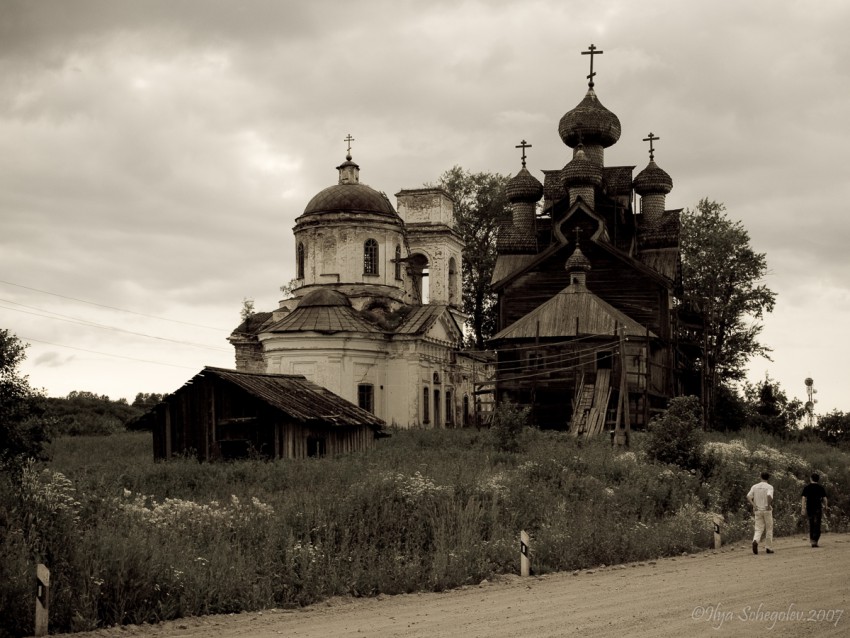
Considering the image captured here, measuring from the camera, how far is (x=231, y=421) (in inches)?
1043

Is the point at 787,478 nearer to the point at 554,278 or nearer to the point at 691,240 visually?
the point at 554,278

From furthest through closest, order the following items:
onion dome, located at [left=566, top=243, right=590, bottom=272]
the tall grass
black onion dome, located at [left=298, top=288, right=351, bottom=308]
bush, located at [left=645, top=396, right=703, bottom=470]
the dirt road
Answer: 1. black onion dome, located at [left=298, top=288, right=351, bottom=308]
2. onion dome, located at [left=566, top=243, right=590, bottom=272]
3. bush, located at [left=645, top=396, right=703, bottom=470]
4. the tall grass
5. the dirt road

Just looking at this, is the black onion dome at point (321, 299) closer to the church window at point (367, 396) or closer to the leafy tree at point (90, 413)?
the church window at point (367, 396)

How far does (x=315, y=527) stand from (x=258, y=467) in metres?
7.94

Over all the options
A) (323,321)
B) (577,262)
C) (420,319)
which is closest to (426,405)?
(420,319)

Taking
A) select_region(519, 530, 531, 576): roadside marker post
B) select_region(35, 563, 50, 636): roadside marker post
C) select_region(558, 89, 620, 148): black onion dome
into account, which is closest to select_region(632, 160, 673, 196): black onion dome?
select_region(558, 89, 620, 148): black onion dome

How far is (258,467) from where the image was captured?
918 inches

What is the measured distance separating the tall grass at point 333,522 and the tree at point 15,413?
0.98 m

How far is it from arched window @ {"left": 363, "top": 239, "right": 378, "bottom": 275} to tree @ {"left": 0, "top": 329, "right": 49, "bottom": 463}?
2690cm

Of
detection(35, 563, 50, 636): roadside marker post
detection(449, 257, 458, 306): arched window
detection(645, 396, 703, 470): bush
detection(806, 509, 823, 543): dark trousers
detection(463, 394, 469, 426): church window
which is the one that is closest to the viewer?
detection(35, 563, 50, 636): roadside marker post

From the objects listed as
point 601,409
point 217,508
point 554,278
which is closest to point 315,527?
point 217,508

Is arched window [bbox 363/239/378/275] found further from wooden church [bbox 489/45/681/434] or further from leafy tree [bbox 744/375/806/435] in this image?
leafy tree [bbox 744/375/806/435]

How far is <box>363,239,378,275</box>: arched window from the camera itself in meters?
44.5

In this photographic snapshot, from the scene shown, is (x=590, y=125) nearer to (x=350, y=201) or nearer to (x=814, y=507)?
(x=350, y=201)
